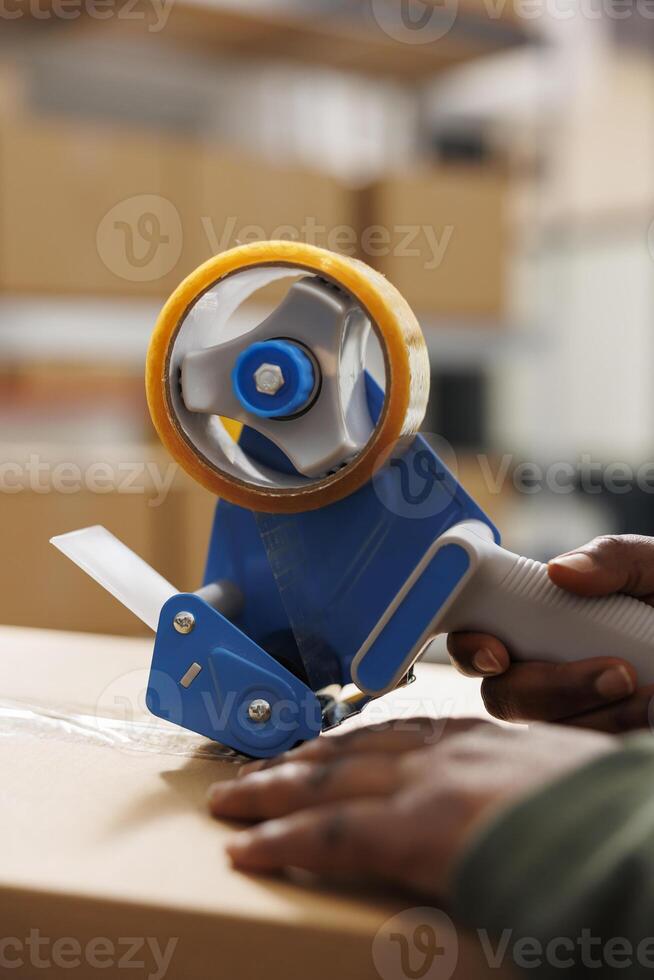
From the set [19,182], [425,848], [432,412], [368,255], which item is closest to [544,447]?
[432,412]

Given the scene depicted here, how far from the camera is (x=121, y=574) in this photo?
64cm

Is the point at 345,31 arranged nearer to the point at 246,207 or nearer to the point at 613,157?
the point at 246,207

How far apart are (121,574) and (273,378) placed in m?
0.15

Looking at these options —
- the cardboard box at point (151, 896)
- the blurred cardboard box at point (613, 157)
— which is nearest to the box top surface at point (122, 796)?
the cardboard box at point (151, 896)

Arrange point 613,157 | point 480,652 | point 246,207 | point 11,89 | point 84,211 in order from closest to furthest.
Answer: point 480,652, point 84,211, point 246,207, point 11,89, point 613,157

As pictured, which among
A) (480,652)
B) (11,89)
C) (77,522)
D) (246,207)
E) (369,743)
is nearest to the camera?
(369,743)

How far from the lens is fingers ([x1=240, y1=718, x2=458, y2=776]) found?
50 centimetres

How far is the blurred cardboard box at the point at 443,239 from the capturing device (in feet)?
6.89

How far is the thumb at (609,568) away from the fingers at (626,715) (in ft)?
0.21

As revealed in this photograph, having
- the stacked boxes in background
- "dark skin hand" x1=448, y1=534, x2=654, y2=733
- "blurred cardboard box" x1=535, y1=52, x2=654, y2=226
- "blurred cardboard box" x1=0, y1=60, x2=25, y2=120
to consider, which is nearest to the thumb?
"dark skin hand" x1=448, y1=534, x2=654, y2=733

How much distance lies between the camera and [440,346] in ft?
7.41

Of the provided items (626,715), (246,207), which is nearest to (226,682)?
(626,715)

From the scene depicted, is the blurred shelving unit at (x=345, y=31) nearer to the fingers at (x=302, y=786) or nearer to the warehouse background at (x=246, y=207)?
the warehouse background at (x=246, y=207)

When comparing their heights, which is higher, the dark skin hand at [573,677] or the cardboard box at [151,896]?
the dark skin hand at [573,677]
